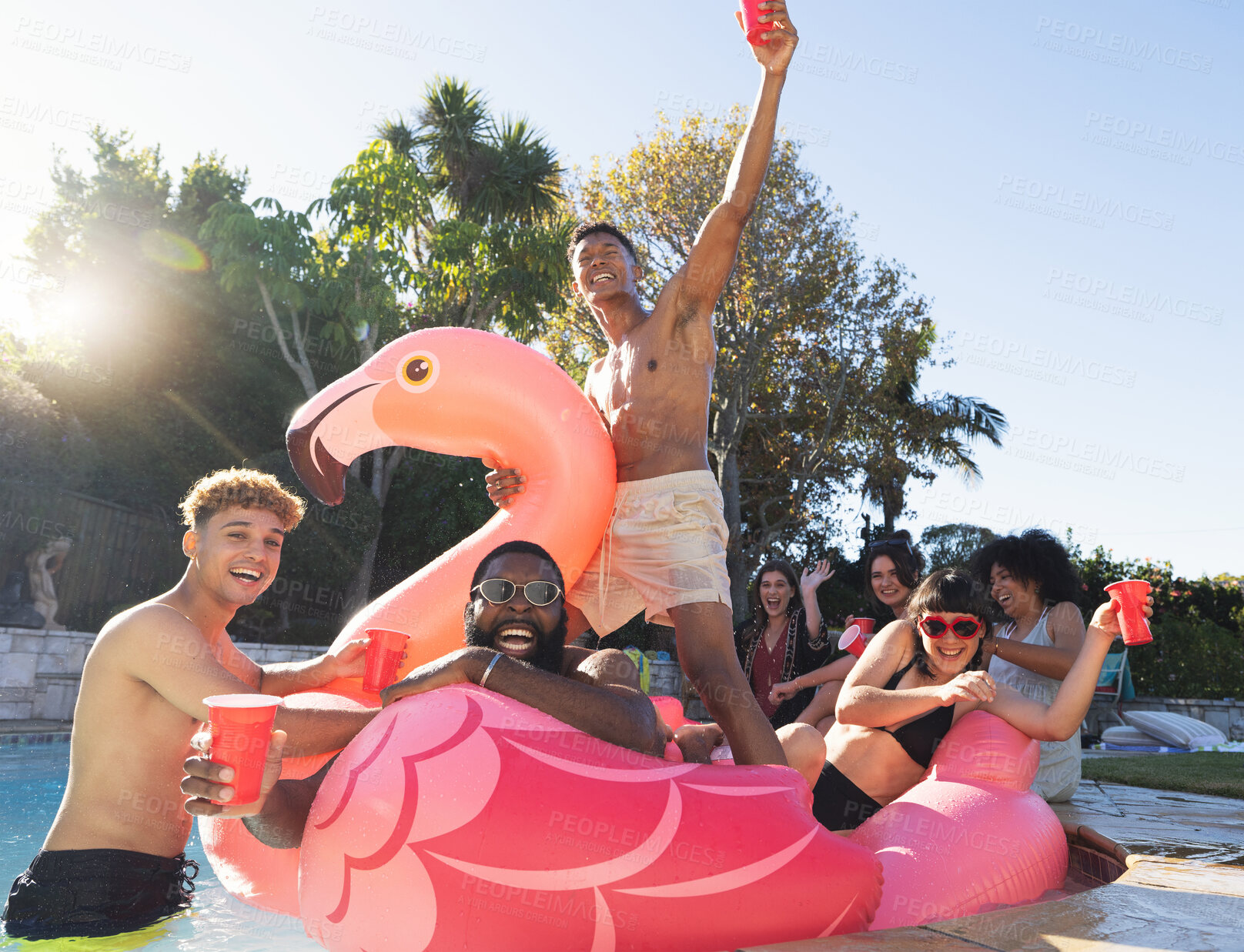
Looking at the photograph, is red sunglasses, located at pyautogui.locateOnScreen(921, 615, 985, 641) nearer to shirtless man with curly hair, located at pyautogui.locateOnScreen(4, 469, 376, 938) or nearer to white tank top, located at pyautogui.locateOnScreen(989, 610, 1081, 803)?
white tank top, located at pyautogui.locateOnScreen(989, 610, 1081, 803)

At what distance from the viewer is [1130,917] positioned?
214 cm

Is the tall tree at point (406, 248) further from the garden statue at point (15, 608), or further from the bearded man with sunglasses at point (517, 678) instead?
the bearded man with sunglasses at point (517, 678)

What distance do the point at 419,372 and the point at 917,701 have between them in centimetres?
227

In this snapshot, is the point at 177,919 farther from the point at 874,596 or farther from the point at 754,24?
the point at 874,596

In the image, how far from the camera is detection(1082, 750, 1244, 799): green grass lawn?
5.89 metres

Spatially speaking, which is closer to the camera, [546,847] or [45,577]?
[546,847]

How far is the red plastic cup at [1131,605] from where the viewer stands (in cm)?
284

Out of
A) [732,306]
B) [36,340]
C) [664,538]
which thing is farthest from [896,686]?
[36,340]

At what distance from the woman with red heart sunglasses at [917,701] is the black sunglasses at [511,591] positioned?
1.42 meters

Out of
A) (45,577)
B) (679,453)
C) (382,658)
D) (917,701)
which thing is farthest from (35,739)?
(917,701)

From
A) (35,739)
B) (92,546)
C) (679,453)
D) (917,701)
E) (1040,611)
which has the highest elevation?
(679,453)

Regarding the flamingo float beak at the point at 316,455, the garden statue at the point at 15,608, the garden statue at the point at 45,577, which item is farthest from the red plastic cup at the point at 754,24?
the garden statue at the point at 45,577

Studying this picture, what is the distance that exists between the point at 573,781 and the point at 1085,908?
4.49 feet

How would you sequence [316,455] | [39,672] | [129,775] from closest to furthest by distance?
[129,775], [316,455], [39,672]
